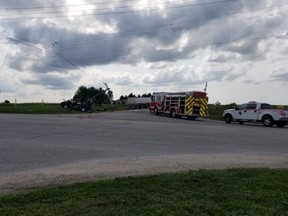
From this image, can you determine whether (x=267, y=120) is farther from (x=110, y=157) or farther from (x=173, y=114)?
(x=110, y=157)

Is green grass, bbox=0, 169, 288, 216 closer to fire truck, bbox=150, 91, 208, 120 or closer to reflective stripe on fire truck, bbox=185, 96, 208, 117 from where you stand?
reflective stripe on fire truck, bbox=185, 96, 208, 117

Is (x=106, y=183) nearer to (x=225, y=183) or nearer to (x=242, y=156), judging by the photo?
(x=225, y=183)

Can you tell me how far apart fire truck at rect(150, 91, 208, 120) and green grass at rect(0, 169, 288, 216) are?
1333 inches

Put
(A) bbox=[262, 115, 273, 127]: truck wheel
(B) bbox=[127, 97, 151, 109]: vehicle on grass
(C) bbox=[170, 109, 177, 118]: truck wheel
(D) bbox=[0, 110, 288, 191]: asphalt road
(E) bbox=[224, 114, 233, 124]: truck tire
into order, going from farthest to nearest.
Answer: (B) bbox=[127, 97, 151, 109]: vehicle on grass
(C) bbox=[170, 109, 177, 118]: truck wheel
(E) bbox=[224, 114, 233, 124]: truck tire
(A) bbox=[262, 115, 273, 127]: truck wheel
(D) bbox=[0, 110, 288, 191]: asphalt road

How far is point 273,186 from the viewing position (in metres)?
7.21

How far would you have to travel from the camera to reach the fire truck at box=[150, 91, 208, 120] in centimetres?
4178

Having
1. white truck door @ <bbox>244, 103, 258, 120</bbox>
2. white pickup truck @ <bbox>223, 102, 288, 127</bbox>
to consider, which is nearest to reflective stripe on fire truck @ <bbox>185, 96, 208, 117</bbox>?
white pickup truck @ <bbox>223, 102, 288, 127</bbox>

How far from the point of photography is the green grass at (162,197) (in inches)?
217

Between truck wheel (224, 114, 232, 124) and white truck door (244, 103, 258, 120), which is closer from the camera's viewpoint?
white truck door (244, 103, 258, 120)

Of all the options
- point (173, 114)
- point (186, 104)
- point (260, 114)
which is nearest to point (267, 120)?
point (260, 114)

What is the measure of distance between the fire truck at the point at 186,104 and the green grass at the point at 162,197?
33856mm

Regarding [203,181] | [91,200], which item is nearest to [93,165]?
[203,181]

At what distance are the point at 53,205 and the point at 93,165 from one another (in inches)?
176

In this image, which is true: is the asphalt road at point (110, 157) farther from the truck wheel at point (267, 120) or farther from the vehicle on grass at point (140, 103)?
the vehicle on grass at point (140, 103)
